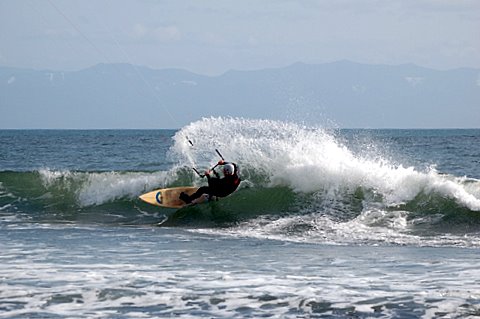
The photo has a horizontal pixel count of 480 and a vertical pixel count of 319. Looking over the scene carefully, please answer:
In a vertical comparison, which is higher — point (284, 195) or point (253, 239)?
point (284, 195)

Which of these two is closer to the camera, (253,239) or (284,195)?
(253,239)

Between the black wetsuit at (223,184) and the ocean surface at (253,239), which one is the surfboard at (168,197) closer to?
the ocean surface at (253,239)

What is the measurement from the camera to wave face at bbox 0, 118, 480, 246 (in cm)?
1691

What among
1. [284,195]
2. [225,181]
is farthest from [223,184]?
[284,195]

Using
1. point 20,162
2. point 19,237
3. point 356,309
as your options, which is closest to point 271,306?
point 356,309

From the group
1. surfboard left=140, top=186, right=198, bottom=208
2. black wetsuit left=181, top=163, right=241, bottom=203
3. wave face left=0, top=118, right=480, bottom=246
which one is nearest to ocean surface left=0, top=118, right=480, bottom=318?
wave face left=0, top=118, right=480, bottom=246

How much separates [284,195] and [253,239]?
4.92 meters

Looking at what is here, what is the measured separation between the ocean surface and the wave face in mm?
42

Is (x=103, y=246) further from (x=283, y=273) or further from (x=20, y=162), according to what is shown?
(x=20, y=162)

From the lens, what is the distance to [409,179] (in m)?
19.6

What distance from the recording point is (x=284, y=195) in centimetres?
2019

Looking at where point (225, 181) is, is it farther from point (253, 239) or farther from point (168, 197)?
point (168, 197)

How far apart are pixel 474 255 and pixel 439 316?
447 cm

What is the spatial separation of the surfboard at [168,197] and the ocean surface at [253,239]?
0.34 meters
